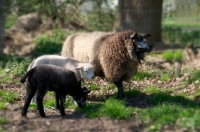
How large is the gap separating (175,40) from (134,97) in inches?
342

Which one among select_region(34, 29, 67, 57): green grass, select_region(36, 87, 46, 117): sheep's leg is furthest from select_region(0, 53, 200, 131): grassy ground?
select_region(34, 29, 67, 57): green grass

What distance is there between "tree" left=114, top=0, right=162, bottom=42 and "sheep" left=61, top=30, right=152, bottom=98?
484 centimetres

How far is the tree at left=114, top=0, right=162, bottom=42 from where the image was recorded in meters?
14.0

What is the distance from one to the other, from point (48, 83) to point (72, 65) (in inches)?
44.6

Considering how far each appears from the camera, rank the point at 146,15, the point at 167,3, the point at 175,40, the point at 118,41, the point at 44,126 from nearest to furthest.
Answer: the point at 44,126 → the point at 118,41 → the point at 146,15 → the point at 175,40 → the point at 167,3

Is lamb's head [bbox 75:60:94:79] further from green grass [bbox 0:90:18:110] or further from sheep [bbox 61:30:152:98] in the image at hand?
green grass [bbox 0:90:18:110]

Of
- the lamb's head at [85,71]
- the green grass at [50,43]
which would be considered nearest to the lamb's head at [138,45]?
the lamb's head at [85,71]

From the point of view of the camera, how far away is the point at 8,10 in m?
18.3

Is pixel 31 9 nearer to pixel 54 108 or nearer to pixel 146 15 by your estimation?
pixel 146 15

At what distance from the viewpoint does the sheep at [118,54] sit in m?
8.55

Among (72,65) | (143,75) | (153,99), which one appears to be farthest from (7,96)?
(143,75)

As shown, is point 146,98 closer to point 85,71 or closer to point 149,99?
point 149,99

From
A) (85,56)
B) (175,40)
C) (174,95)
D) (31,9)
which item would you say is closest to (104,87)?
(85,56)

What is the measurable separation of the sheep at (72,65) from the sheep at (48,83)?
379 millimetres
